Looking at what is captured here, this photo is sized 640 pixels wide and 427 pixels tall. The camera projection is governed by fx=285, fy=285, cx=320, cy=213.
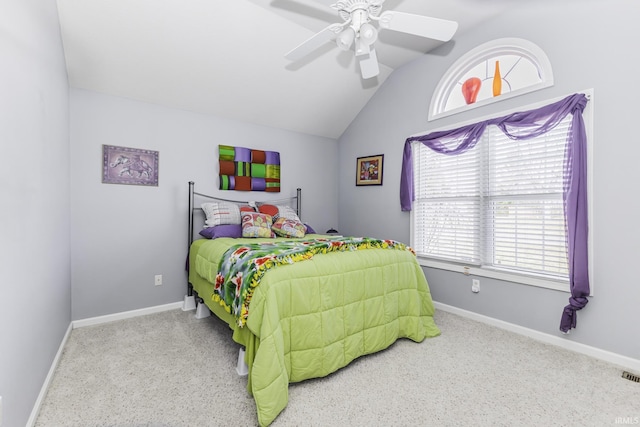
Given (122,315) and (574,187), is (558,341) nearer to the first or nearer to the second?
(574,187)

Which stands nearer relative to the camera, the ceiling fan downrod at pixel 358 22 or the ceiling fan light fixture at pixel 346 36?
the ceiling fan downrod at pixel 358 22

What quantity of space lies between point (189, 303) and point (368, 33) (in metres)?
3.11

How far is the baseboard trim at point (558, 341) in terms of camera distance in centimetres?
203

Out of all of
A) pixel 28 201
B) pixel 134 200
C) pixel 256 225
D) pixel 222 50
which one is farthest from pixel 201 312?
pixel 222 50

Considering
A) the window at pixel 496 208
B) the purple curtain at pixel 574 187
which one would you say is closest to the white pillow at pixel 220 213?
the window at pixel 496 208

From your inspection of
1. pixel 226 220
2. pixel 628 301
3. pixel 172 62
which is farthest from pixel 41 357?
pixel 628 301

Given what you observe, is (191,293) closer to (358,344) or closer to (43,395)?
(43,395)

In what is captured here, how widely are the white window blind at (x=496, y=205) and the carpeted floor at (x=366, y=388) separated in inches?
30.3

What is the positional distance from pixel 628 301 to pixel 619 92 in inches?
59.7

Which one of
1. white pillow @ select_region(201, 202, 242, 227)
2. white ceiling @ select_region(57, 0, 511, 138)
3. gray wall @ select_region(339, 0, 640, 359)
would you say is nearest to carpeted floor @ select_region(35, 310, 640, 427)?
gray wall @ select_region(339, 0, 640, 359)

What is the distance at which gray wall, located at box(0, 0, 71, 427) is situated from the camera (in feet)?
3.71

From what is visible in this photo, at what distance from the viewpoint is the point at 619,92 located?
6.82ft

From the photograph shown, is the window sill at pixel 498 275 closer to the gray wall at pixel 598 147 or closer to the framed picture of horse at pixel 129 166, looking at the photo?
the gray wall at pixel 598 147

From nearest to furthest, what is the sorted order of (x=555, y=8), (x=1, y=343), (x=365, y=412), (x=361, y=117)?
(x=1, y=343), (x=365, y=412), (x=555, y=8), (x=361, y=117)
